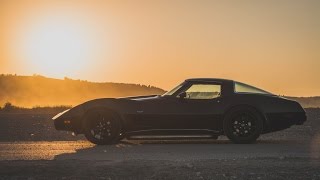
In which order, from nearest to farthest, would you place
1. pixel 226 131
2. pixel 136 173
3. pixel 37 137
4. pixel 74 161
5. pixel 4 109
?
pixel 136 173
pixel 74 161
pixel 226 131
pixel 37 137
pixel 4 109

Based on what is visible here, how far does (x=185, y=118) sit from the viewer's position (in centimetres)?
1356

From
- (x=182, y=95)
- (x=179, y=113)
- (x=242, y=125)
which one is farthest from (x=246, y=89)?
(x=179, y=113)

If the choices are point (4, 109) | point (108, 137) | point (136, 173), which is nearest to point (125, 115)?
point (108, 137)

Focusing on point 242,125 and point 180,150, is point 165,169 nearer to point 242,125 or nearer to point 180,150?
point 180,150

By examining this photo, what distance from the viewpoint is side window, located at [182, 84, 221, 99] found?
1381 centimetres

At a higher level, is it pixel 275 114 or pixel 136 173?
pixel 275 114

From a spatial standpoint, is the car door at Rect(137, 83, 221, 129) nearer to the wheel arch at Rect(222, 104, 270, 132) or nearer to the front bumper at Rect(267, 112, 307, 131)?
the wheel arch at Rect(222, 104, 270, 132)

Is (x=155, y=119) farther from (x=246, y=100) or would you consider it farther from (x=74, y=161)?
(x=74, y=161)

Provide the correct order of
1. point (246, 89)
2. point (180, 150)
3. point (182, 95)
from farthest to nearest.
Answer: point (246, 89) < point (182, 95) < point (180, 150)

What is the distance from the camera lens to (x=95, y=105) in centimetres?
1359

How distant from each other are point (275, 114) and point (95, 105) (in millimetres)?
3727

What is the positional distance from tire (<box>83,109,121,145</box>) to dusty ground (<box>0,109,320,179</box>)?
280mm

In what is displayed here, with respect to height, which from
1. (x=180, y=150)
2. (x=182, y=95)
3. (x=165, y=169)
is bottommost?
(x=165, y=169)

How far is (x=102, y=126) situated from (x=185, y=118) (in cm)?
172
